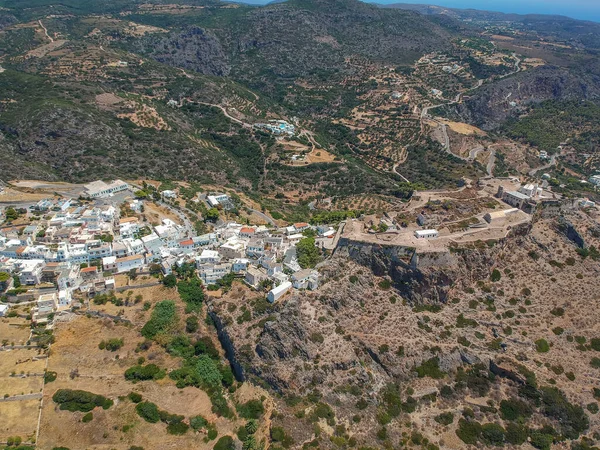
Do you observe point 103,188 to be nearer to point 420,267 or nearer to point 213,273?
point 213,273

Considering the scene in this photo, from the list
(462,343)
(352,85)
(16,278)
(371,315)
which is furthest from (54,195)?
(352,85)

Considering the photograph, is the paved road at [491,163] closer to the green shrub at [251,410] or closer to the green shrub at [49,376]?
the green shrub at [251,410]

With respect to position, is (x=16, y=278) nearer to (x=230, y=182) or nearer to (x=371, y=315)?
(x=371, y=315)

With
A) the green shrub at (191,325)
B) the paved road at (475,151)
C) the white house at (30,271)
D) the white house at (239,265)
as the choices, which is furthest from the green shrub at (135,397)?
the paved road at (475,151)

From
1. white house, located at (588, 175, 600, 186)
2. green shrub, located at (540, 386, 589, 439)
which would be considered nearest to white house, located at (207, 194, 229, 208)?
green shrub, located at (540, 386, 589, 439)

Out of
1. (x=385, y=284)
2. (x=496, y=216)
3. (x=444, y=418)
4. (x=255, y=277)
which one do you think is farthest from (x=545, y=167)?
(x=255, y=277)
